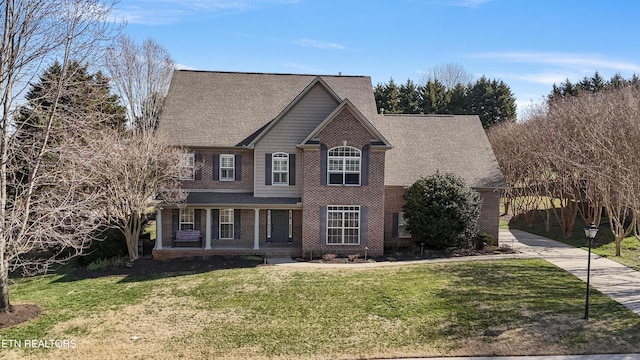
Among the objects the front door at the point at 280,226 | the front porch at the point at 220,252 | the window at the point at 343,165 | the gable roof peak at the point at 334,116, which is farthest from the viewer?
the front door at the point at 280,226

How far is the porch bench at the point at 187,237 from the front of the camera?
74.9 feet

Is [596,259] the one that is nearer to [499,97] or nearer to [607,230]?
[607,230]

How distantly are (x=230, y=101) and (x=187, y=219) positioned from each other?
24.4 ft

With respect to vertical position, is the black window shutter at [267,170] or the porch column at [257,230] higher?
the black window shutter at [267,170]

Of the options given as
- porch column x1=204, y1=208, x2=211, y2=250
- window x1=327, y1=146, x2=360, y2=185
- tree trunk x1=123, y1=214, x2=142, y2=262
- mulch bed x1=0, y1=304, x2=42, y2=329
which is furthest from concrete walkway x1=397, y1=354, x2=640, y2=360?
tree trunk x1=123, y1=214, x2=142, y2=262

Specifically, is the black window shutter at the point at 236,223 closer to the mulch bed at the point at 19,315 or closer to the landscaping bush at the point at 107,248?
the landscaping bush at the point at 107,248

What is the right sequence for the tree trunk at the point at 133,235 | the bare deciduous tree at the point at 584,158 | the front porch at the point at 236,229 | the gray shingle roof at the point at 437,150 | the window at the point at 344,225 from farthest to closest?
the gray shingle roof at the point at 437,150, the front porch at the point at 236,229, the window at the point at 344,225, the tree trunk at the point at 133,235, the bare deciduous tree at the point at 584,158

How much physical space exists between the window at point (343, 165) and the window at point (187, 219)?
7.33 meters

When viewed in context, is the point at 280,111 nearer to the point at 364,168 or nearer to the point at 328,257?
the point at 364,168

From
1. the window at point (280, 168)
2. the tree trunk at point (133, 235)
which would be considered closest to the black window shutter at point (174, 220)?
the tree trunk at point (133, 235)

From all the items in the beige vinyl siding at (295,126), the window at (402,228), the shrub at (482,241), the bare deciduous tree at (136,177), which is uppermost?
the beige vinyl siding at (295,126)

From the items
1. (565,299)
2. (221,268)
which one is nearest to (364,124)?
(221,268)

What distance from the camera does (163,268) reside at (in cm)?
2055

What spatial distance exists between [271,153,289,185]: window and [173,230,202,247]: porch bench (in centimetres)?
465
